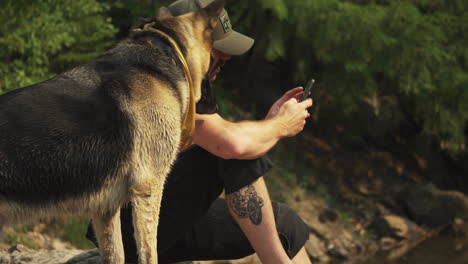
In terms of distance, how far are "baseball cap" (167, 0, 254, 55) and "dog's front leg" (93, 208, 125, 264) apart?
3.44 feet

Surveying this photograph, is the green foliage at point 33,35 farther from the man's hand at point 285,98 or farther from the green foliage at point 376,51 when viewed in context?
the man's hand at point 285,98

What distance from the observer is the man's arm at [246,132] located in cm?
321

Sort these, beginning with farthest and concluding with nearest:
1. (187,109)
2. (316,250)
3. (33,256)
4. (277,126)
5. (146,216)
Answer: (316,250), (33,256), (277,126), (187,109), (146,216)

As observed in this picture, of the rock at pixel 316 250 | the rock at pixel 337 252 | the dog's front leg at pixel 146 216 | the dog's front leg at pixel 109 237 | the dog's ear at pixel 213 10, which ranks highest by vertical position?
the dog's ear at pixel 213 10

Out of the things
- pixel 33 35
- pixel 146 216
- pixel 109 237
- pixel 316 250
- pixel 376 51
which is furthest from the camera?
pixel 316 250

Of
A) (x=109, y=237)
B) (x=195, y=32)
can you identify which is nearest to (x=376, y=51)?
(x=195, y=32)

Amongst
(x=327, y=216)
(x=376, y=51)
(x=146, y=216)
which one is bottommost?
(x=327, y=216)

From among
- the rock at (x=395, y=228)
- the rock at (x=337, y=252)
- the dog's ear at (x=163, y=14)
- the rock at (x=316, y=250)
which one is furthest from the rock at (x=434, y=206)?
the dog's ear at (x=163, y=14)

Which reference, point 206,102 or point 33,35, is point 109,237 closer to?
point 206,102

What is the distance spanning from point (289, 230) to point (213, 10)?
1.30 meters

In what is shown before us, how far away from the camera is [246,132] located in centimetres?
332

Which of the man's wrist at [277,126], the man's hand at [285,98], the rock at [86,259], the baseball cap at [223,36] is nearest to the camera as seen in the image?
the baseball cap at [223,36]

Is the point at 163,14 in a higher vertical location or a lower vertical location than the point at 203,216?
higher

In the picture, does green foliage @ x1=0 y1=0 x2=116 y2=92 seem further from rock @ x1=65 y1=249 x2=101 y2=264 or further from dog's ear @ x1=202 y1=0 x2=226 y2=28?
dog's ear @ x1=202 y1=0 x2=226 y2=28
